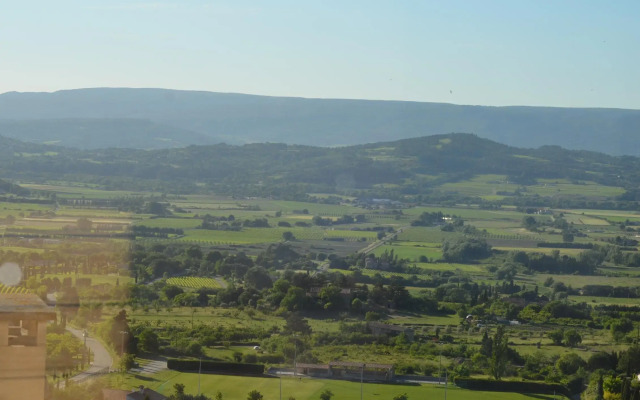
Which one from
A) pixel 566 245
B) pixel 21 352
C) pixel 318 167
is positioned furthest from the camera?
pixel 318 167

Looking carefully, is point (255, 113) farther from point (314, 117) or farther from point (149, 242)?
point (149, 242)

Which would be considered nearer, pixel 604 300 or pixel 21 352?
pixel 21 352

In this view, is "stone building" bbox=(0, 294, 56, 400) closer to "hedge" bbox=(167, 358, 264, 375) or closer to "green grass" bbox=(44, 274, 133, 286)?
"hedge" bbox=(167, 358, 264, 375)

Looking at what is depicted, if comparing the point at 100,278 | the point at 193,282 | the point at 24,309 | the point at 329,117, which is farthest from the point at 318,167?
the point at 329,117

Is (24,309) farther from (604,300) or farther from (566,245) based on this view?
(566,245)

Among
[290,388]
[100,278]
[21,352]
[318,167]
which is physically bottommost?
[290,388]

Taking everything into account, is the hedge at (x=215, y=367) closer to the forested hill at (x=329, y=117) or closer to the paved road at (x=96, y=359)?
the paved road at (x=96, y=359)

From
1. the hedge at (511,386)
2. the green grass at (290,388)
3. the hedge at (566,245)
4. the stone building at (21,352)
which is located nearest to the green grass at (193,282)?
the green grass at (290,388)
